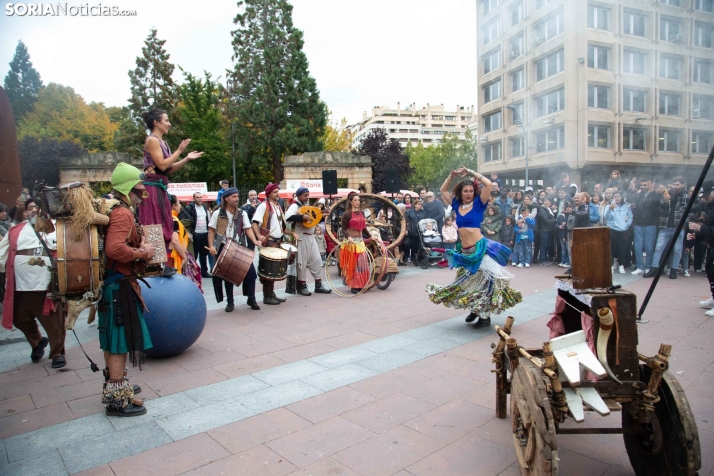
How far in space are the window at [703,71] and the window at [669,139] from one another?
51cm

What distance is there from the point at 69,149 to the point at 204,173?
12.3 metres

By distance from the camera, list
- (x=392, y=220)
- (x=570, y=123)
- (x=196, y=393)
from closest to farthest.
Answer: (x=196, y=393), (x=570, y=123), (x=392, y=220)

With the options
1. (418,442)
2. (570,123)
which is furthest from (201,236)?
(418,442)

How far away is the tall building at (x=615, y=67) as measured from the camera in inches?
148

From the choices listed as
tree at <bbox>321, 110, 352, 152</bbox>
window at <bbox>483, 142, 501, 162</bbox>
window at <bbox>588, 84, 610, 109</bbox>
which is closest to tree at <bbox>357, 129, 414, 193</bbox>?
tree at <bbox>321, 110, 352, 152</bbox>

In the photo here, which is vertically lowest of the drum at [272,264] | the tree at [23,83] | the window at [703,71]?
the drum at [272,264]

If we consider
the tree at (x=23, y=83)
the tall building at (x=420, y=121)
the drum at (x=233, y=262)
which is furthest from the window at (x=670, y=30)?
the tall building at (x=420, y=121)

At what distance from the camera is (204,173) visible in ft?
119

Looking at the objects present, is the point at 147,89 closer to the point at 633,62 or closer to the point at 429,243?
the point at 429,243

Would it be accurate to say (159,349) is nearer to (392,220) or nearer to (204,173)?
(392,220)

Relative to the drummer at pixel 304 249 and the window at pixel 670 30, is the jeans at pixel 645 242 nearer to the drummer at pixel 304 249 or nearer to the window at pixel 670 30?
the drummer at pixel 304 249

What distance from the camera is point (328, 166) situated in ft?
104

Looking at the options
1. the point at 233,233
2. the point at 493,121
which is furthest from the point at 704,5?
the point at 233,233

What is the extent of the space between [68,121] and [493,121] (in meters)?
52.4
